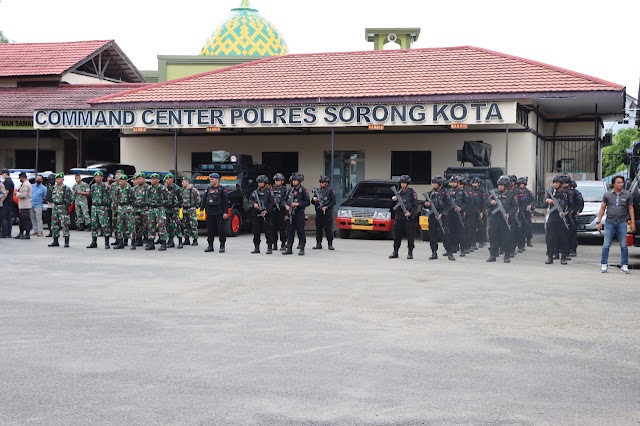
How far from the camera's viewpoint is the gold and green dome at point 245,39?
4600cm

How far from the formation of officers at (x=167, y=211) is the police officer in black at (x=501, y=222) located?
4.00m

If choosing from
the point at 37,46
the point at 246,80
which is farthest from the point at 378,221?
the point at 37,46


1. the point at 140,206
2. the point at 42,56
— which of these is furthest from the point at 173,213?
the point at 42,56

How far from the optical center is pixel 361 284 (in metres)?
13.0

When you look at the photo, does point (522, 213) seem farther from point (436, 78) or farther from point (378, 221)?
point (436, 78)

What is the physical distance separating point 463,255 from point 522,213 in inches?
73.2

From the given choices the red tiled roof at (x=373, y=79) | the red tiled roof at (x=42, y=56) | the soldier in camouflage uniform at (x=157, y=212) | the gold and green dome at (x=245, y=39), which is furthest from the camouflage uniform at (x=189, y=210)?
the gold and green dome at (x=245, y=39)

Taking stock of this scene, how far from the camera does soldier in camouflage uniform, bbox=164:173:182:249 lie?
20.0 m

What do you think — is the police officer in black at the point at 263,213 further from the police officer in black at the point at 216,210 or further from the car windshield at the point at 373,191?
the car windshield at the point at 373,191

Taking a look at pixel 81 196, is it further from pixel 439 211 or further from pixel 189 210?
pixel 439 211

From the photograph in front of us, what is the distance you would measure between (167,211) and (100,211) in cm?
149

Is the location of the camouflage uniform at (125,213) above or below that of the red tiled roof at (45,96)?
below

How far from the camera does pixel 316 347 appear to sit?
810 cm

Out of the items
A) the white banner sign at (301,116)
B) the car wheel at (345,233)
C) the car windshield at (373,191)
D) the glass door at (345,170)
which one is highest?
the white banner sign at (301,116)
